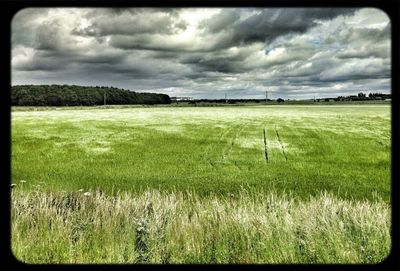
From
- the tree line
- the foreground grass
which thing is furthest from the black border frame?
the tree line

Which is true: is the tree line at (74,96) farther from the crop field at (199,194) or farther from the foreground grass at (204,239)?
the foreground grass at (204,239)

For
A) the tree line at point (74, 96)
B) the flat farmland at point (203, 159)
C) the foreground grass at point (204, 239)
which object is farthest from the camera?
the tree line at point (74, 96)

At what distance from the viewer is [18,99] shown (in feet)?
246

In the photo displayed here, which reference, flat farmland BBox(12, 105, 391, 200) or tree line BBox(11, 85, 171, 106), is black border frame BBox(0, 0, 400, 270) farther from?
tree line BBox(11, 85, 171, 106)

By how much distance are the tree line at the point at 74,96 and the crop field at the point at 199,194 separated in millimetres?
43701

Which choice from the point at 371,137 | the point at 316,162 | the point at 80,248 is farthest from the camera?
the point at 371,137

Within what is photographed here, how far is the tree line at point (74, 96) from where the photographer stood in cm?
7997

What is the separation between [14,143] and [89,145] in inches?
191

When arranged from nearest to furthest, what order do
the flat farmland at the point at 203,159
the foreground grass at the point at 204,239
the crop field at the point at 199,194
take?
the foreground grass at the point at 204,239
the crop field at the point at 199,194
the flat farmland at the point at 203,159
